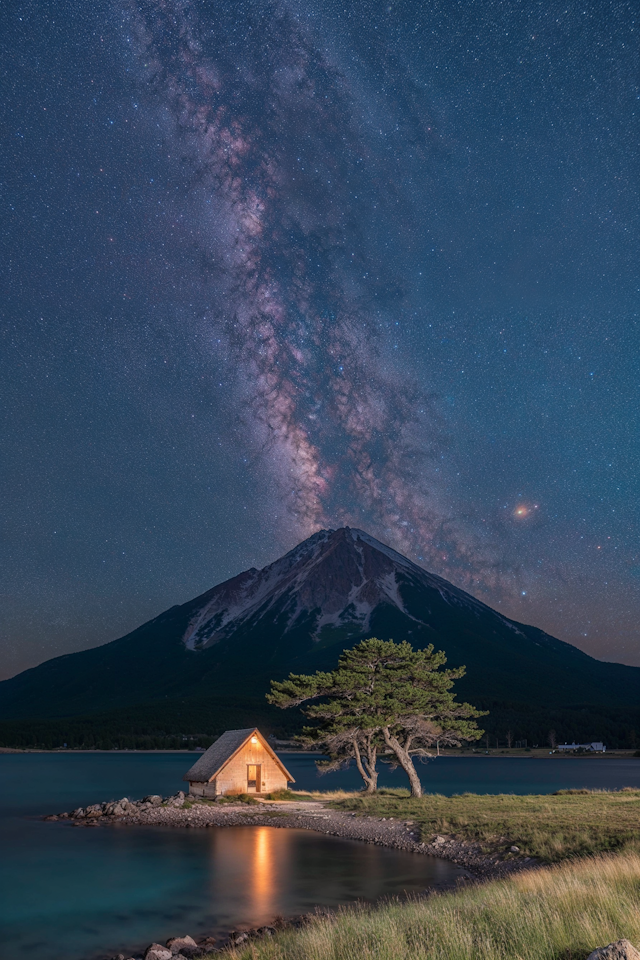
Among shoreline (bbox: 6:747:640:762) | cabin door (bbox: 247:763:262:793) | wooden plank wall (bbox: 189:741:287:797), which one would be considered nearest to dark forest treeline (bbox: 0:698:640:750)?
shoreline (bbox: 6:747:640:762)

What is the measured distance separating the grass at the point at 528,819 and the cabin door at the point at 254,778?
8307 mm

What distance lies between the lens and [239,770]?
168ft

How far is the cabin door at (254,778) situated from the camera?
51.9 m

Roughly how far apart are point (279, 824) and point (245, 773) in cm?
1256

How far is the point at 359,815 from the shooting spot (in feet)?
129

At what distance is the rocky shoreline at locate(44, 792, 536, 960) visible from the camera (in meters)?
17.9

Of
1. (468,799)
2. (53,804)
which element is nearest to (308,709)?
(468,799)

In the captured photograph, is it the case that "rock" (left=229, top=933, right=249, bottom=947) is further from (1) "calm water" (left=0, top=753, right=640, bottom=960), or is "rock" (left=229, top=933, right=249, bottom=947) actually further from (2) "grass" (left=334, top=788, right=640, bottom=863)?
(2) "grass" (left=334, top=788, right=640, bottom=863)

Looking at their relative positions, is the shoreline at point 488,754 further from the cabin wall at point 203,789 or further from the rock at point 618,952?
the rock at point 618,952

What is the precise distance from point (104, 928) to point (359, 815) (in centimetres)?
2102

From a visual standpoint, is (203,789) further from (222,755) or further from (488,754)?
(488,754)

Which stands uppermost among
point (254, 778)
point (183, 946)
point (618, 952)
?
point (618, 952)

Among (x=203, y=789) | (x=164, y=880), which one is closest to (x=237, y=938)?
(x=164, y=880)

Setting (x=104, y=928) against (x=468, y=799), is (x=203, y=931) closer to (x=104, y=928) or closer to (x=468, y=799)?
(x=104, y=928)
